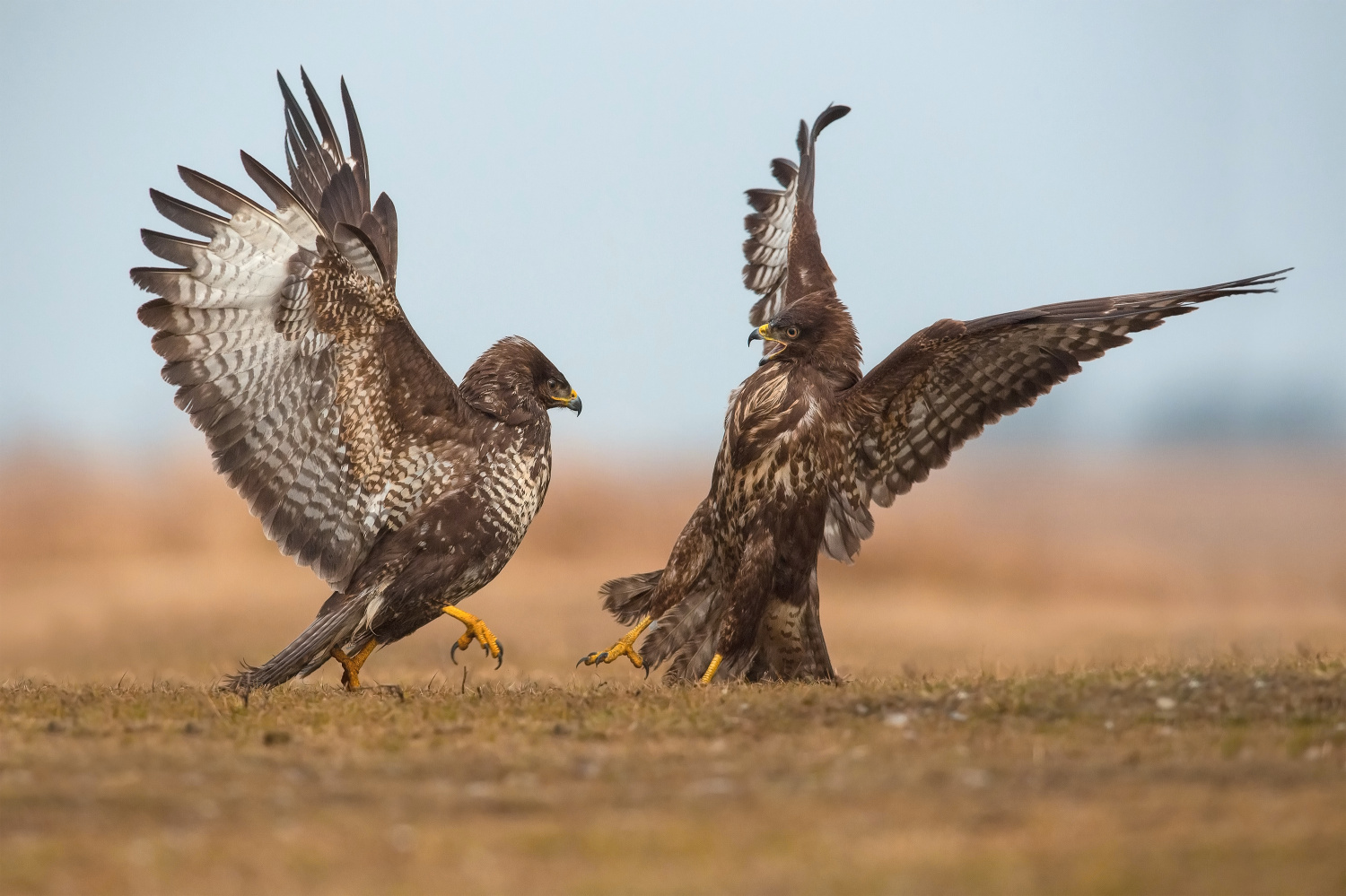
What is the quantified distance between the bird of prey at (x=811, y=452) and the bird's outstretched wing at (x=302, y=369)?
4.76 ft

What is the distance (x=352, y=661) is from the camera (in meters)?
8.61

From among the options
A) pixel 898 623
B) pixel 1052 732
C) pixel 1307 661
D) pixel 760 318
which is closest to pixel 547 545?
pixel 898 623

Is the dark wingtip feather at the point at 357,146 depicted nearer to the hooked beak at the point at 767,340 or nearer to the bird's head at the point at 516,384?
the bird's head at the point at 516,384

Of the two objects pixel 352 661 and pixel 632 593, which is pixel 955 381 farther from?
pixel 352 661

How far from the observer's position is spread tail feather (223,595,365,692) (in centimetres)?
795

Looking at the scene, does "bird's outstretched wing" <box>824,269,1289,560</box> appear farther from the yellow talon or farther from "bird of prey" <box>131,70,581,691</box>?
"bird of prey" <box>131,70,581,691</box>

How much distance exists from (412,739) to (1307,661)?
4907mm

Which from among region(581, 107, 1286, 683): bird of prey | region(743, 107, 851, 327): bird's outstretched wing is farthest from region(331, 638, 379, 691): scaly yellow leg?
region(743, 107, 851, 327): bird's outstretched wing

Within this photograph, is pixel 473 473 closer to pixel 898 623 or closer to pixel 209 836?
pixel 209 836

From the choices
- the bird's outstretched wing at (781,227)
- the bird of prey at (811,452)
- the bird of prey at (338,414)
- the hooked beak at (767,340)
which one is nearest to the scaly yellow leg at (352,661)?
the bird of prey at (338,414)

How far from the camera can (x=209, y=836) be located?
446 centimetres

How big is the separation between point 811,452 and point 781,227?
148 inches

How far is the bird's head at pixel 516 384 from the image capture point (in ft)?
30.2

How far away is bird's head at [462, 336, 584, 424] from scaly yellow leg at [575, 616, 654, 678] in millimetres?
1466
